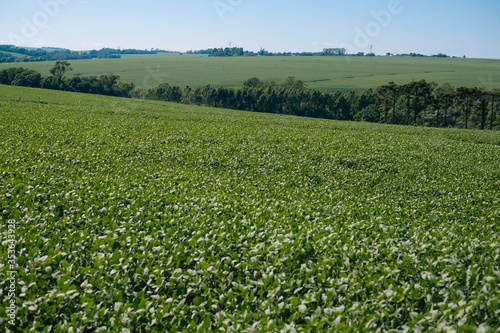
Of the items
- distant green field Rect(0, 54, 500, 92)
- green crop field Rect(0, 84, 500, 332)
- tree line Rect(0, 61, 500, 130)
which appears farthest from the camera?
distant green field Rect(0, 54, 500, 92)

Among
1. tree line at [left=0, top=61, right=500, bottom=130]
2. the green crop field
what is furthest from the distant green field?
the green crop field

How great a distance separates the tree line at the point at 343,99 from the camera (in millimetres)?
77062

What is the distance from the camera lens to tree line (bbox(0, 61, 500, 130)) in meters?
77.1

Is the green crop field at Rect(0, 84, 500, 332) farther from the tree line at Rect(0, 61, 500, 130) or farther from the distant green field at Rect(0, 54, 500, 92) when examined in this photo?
the distant green field at Rect(0, 54, 500, 92)

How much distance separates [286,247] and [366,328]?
8.91 feet

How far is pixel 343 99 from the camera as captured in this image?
94375 mm

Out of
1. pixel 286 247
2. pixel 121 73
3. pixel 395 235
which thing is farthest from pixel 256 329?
pixel 121 73

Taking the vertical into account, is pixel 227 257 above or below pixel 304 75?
below

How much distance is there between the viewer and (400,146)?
2805 cm

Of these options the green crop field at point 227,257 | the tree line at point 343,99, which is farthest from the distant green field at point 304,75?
the green crop field at point 227,257

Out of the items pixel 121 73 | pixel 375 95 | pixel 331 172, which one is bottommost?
pixel 331 172

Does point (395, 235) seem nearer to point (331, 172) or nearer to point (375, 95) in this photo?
point (331, 172)

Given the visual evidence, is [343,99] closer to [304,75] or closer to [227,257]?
[304,75]

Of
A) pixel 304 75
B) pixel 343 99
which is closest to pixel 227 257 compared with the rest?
pixel 343 99
